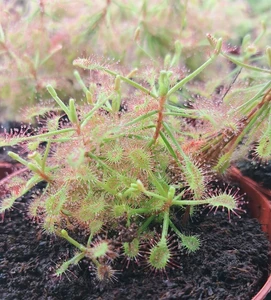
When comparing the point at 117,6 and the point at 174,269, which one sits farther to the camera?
the point at 117,6

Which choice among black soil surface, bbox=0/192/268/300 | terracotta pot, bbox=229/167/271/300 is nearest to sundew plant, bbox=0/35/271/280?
black soil surface, bbox=0/192/268/300

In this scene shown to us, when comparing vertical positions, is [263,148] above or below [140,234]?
above

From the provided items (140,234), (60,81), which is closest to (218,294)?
(140,234)

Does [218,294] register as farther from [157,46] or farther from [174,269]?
[157,46]

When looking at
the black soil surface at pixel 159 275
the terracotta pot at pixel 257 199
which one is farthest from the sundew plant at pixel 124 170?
the terracotta pot at pixel 257 199

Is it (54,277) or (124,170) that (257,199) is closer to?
(124,170)

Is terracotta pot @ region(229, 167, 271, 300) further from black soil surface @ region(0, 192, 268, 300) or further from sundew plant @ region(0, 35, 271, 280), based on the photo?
sundew plant @ region(0, 35, 271, 280)

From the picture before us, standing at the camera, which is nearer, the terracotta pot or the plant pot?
the plant pot
